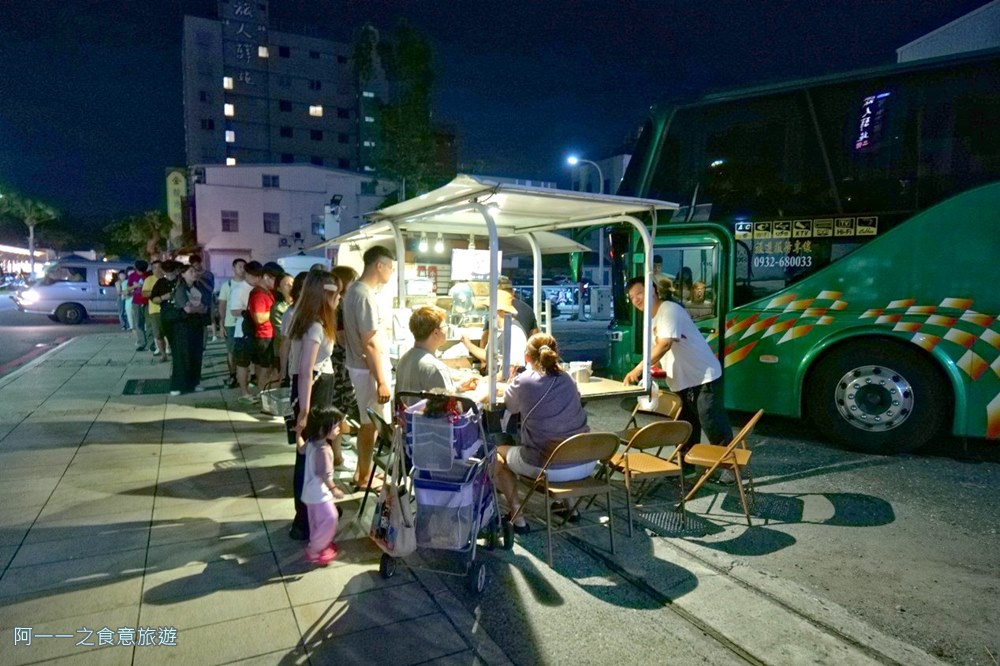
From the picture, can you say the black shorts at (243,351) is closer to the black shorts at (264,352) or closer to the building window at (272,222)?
the black shorts at (264,352)

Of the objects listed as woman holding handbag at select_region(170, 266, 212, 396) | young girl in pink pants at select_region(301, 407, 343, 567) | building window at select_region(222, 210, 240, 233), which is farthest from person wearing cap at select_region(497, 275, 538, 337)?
building window at select_region(222, 210, 240, 233)

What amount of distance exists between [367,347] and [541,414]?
1529 millimetres

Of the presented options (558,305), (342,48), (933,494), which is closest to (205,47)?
(342,48)

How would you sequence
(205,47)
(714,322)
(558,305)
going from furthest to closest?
(205,47), (558,305), (714,322)

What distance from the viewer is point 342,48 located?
60.2 meters

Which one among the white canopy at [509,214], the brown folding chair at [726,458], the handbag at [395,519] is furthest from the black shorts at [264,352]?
the brown folding chair at [726,458]

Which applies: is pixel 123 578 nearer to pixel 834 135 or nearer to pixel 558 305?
pixel 834 135

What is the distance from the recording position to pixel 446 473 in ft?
11.3

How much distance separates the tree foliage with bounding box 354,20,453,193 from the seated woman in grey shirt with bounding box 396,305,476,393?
96.0 ft

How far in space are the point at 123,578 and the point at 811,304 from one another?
22.6ft

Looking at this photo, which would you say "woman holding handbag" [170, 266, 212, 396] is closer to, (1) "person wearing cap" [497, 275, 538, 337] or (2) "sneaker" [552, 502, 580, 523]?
(1) "person wearing cap" [497, 275, 538, 337]

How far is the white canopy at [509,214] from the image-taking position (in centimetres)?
454

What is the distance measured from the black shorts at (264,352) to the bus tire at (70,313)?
1719cm

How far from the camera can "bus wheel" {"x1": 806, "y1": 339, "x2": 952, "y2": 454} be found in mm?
6273
